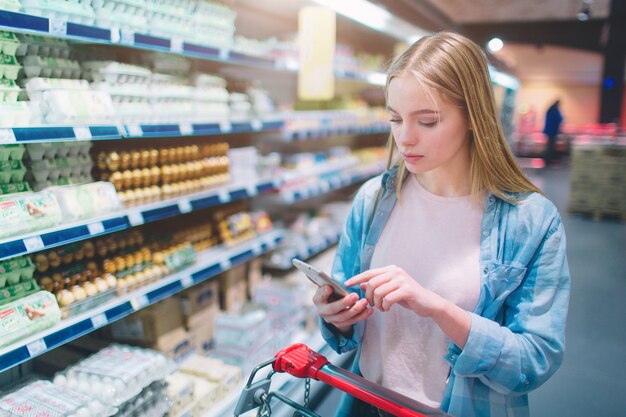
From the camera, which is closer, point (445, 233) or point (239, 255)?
point (445, 233)

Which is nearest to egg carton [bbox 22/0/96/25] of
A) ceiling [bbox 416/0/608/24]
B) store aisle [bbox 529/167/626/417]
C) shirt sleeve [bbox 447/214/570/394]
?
shirt sleeve [bbox 447/214/570/394]

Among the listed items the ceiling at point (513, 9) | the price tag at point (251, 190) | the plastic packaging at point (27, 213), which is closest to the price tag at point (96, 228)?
the plastic packaging at point (27, 213)

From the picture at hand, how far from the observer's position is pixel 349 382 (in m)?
1.29

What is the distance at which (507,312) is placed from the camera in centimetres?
131

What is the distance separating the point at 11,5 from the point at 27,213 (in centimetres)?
77

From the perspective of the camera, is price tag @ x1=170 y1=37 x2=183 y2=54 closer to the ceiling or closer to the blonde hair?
the blonde hair

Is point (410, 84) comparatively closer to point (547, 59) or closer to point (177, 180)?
point (177, 180)

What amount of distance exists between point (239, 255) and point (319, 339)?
83cm

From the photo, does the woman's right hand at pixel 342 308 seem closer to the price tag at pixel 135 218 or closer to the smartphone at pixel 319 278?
the smartphone at pixel 319 278

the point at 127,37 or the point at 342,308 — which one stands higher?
the point at 127,37

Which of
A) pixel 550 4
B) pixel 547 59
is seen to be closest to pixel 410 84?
pixel 550 4

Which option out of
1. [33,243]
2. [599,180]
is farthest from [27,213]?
[599,180]

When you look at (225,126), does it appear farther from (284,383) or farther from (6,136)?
(284,383)

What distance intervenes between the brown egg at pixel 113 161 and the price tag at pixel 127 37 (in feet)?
1.81
